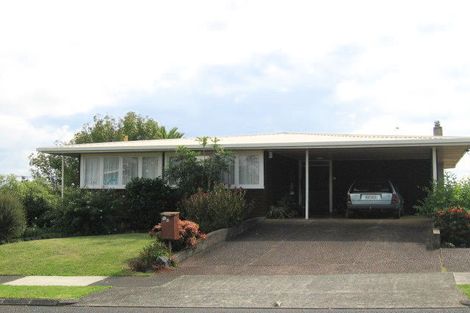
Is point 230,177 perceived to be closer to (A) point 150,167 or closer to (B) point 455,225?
(A) point 150,167

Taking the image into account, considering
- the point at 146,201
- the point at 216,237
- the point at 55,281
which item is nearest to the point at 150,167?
the point at 146,201

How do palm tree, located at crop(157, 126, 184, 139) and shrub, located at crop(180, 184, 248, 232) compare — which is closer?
shrub, located at crop(180, 184, 248, 232)

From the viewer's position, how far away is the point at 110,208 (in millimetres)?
19000

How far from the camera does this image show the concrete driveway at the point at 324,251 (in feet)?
40.5

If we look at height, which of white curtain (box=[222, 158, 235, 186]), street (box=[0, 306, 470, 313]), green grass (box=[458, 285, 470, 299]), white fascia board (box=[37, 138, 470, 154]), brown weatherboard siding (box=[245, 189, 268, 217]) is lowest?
street (box=[0, 306, 470, 313])

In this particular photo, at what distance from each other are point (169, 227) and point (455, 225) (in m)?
6.88

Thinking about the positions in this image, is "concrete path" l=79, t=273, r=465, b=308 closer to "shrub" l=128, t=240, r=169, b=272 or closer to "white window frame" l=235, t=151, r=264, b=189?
"shrub" l=128, t=240, r=169, b=272

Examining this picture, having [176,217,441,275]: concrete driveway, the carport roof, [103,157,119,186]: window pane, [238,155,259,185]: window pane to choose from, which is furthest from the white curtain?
[103,157,119,186]: window pane

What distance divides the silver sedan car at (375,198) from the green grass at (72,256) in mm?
6795

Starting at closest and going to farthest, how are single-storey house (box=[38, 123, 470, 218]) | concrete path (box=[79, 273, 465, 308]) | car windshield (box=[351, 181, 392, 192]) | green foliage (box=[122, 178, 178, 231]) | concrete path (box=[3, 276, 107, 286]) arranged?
concrete path (box=[79, 273, 465, 308]) < concrete path (box=[3, 276, 107, 286]) < single-storey house (box=[38, 123, 470, 218]) < car windshield (box=[351, 181, 392, 192]) < green foliage (box=[122, 178, 178, 231])

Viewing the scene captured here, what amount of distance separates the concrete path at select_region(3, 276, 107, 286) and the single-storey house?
787 centimetres

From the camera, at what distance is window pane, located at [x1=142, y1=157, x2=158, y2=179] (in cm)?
2098

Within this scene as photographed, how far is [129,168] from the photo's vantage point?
70.0 ft

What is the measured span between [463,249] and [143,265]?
722 centimetres
